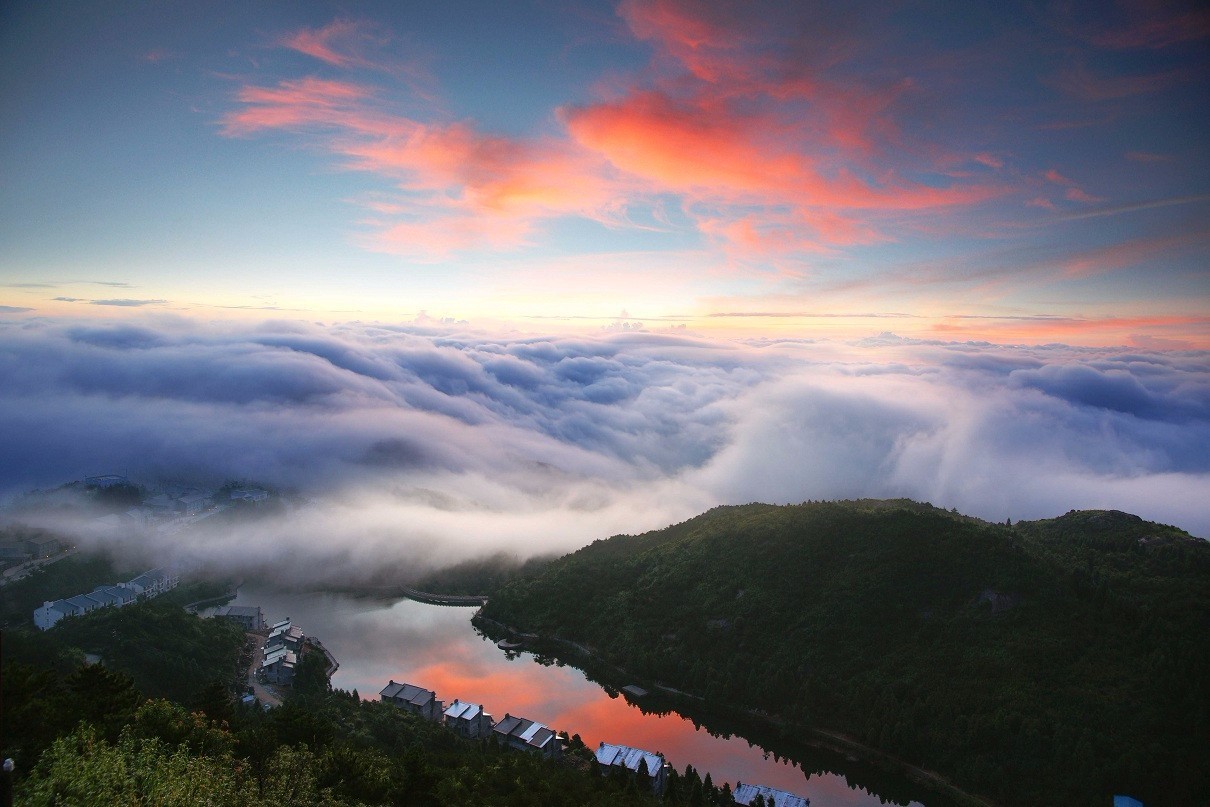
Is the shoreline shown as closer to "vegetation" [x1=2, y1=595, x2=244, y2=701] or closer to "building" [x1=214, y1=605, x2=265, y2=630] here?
"vegetation" [x1=2, y1=595, x2=244, y2=701]

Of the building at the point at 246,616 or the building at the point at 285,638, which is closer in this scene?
the building at the point at 285,638

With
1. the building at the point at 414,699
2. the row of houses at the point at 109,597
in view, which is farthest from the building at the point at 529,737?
the row of houses at the point at 109,597

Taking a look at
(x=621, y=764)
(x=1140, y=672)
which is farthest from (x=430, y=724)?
(x=1140, y=672)

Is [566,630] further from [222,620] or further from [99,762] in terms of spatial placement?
[99,762]

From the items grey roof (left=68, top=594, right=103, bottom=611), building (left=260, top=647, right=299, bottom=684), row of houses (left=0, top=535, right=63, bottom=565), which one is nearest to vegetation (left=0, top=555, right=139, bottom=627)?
grey roof (left=68, top=594, right=103, bottom=611)

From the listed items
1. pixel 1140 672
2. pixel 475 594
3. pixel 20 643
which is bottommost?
pixel 475 594

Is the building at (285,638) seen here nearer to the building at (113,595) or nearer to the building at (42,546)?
the building at (113,595)
